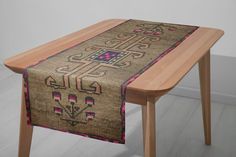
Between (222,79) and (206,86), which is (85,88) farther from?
(222,79)

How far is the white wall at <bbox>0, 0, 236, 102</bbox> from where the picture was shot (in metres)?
2.30

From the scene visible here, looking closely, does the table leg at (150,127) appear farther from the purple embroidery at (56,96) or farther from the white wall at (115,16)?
the white wall at (115,16)

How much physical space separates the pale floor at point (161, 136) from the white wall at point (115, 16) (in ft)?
0.67

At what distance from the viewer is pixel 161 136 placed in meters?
2.08

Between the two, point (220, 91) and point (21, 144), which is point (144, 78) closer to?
point (21, 144)

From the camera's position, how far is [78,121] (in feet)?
4.08

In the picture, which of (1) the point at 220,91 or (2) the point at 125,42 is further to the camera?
(1) the point at 220,91

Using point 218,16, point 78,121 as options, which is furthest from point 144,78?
point 218,16

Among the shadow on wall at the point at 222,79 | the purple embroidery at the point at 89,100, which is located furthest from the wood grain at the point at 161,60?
the shadow on wall at the point at 222,79

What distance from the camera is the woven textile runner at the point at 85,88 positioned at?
3.84 ft

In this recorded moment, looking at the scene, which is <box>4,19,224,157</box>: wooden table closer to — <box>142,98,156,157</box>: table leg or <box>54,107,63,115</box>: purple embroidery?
<box>142,98,156,157</box>: table leg

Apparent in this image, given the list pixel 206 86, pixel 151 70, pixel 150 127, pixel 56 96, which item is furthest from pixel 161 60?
pixel 206 86

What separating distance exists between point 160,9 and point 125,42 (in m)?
0.92

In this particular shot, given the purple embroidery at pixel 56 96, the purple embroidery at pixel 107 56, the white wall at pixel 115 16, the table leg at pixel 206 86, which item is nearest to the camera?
the purple embroidery at pixel 56 96
